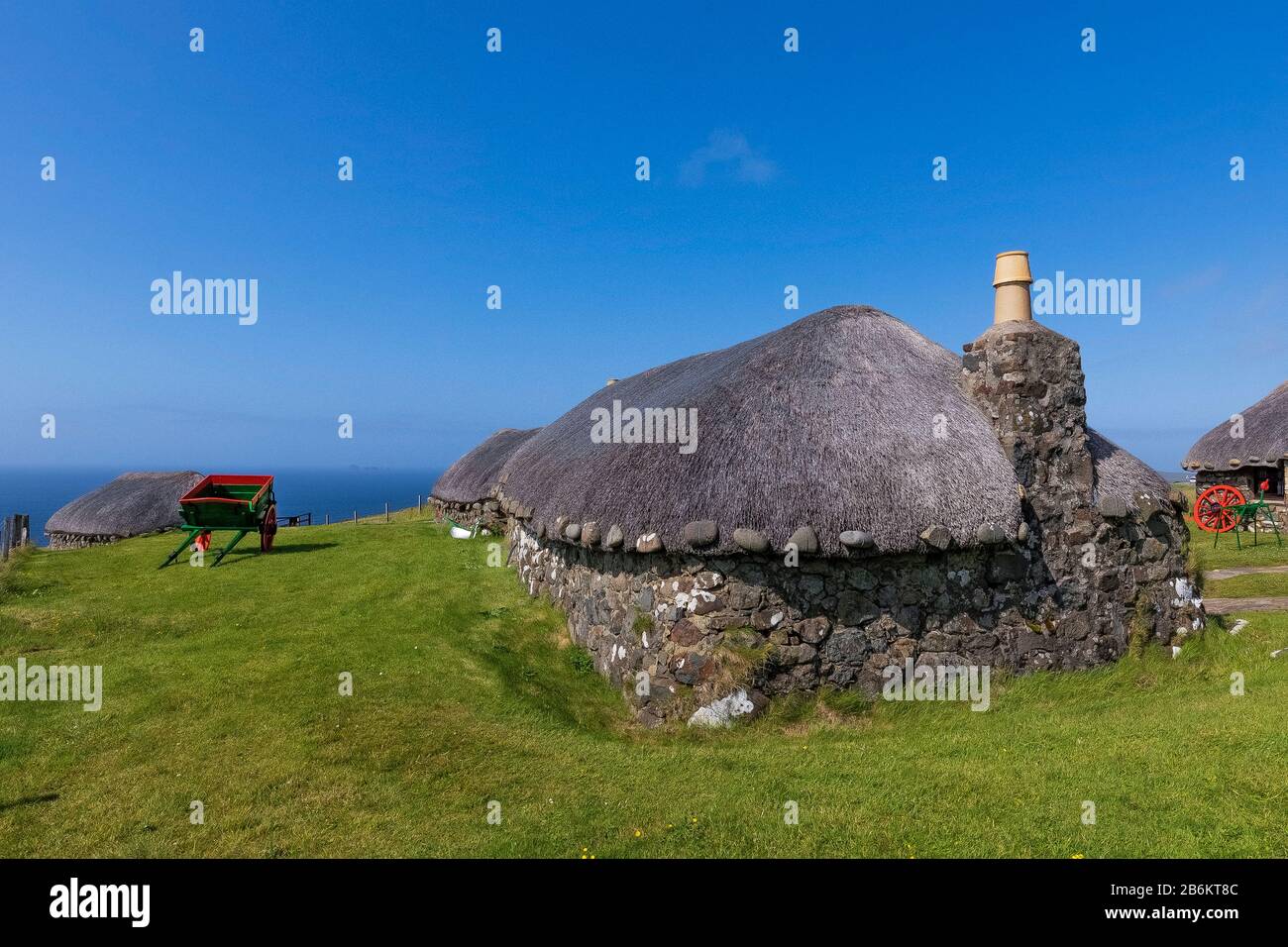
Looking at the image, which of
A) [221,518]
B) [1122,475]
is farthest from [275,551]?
[1122,475]

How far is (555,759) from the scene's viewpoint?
23.4ft

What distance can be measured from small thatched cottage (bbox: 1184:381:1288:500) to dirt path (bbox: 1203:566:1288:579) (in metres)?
8.18

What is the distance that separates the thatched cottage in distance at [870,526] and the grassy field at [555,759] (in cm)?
69

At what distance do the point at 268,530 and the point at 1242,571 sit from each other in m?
26.0

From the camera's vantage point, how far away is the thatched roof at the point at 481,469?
2694cm

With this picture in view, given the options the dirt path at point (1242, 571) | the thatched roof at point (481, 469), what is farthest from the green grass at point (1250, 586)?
the thatched roof at point (481, 469)

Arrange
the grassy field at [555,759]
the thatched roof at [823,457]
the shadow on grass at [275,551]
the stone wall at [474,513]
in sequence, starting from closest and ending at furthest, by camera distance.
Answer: the grassy field at [555,759] < the thatched roof at [823,457] < the shadow on grass at [275,551] < the stone wall at [474,513]

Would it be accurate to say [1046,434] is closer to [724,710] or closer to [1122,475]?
[1122,475]

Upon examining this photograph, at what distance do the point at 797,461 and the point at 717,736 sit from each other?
11.9ft

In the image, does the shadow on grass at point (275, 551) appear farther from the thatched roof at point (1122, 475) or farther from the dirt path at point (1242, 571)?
the dirt path at point (1242, 571)

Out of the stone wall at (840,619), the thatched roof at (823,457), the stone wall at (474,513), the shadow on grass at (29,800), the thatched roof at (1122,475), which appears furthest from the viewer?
the stone wall at (474,513)

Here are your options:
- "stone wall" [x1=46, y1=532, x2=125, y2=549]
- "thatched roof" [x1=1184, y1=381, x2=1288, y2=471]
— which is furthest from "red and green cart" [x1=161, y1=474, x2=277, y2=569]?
"thatched roof" [x1=1184, y1=381, x2=1288, y2=471]

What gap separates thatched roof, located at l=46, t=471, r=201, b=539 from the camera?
100 ft
